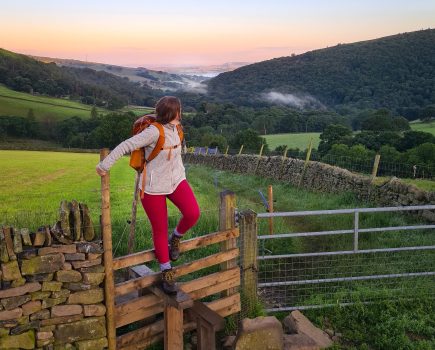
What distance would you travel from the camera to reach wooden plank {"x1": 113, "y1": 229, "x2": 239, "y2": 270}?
4562mm

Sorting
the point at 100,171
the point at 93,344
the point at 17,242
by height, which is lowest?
the point at 93,344

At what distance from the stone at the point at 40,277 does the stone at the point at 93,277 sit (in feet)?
1.11

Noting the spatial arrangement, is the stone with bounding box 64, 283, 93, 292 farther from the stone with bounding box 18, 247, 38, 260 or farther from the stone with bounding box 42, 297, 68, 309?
the stone with bounding box 18, 247, 38, 260

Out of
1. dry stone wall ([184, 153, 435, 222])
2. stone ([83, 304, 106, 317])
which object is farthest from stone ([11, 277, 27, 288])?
dry stone wall ([184, 153, 435, 222])

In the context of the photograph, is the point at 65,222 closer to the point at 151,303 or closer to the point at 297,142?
the point at 151,303

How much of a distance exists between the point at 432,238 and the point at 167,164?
6.88 m

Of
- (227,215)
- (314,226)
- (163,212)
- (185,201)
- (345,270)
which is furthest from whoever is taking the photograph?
(314,226)

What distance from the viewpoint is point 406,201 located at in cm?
1140

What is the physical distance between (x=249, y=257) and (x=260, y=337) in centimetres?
122

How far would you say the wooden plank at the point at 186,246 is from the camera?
4562 millimetres

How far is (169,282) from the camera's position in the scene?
4602 millimetres

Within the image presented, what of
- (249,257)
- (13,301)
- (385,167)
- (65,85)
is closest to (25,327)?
(13,301)

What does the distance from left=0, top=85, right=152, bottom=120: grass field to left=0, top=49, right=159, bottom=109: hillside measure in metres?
4.32

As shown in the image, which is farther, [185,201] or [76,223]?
[185,201]
